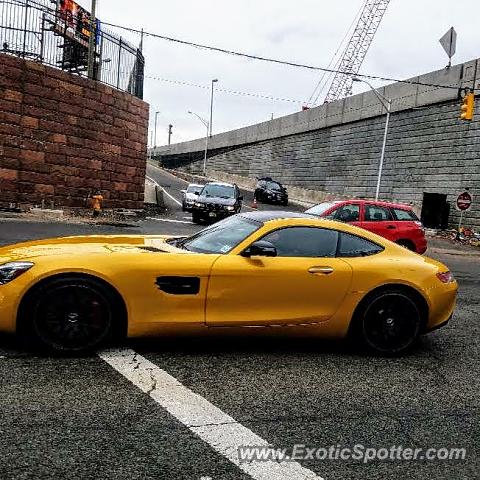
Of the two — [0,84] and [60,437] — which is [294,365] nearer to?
[60,437]

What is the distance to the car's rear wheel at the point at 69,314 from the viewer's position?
4.08 m

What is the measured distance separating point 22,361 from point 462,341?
4.46 m

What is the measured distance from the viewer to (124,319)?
14.1ft

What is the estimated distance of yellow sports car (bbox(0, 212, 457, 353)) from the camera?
4.13 metres

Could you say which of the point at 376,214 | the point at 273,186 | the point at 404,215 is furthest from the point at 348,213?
the point at 273,186

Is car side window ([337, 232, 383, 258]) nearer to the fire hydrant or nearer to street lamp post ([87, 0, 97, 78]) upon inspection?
the fire hydrant

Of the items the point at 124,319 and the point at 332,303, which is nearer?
the point at 124,319

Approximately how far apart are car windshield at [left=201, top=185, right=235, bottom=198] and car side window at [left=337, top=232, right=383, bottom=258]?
15.8 meters

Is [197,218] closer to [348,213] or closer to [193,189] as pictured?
[193,189]

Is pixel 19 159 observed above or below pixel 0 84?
below

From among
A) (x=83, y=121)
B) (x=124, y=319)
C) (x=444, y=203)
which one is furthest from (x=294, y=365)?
(x=444, y=203)

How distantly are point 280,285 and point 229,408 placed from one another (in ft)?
4.51

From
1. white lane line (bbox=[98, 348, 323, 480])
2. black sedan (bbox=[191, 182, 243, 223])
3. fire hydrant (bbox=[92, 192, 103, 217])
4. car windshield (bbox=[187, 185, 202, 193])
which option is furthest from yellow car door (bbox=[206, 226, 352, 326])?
car windshield (bbox=[187, 185, 202, 193])

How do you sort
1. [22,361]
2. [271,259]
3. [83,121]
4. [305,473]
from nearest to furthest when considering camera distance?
[305,473], [22,361], [271,259], [83,121]
